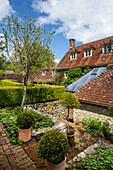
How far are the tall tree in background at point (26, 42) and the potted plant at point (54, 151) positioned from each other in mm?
4920

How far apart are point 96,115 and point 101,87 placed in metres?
2.50

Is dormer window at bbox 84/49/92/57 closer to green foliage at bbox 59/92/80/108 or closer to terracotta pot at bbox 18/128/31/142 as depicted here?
green foliage at bbox 59/92/80/108

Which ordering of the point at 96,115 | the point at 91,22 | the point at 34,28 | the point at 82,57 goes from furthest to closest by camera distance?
the point at 82,57, the point at 91,22, the point at 96,115, the point at 34,28

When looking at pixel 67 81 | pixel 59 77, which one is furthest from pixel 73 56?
pixel 67 81

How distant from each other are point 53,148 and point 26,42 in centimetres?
630

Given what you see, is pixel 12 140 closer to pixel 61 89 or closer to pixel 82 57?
pixel 61 89

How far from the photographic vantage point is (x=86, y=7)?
573cm

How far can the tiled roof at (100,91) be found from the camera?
299 inches

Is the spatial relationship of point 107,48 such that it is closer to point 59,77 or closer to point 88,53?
point 88,53

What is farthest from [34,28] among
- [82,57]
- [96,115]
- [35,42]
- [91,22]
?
[82,57]

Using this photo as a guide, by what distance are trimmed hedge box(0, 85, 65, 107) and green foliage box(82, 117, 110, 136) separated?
16.0 ft

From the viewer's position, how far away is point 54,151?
273 cm

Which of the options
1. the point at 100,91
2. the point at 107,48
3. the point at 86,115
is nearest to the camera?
the point at 86,115

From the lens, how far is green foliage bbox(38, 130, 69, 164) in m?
2.71
